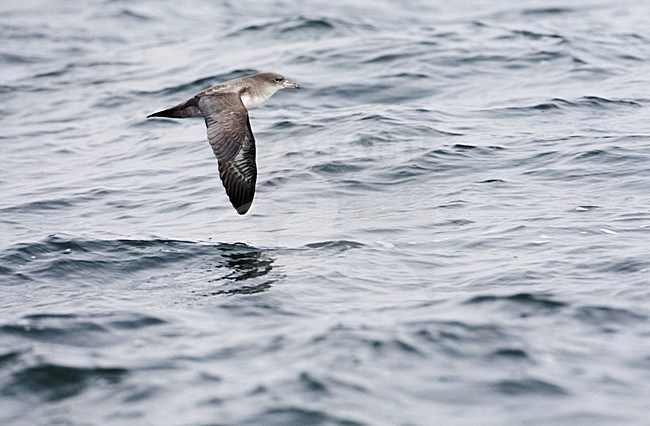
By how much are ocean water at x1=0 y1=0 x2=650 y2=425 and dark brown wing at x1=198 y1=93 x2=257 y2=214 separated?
17.8 inches

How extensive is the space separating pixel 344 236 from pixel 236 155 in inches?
46.6

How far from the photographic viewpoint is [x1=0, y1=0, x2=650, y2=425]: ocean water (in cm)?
654

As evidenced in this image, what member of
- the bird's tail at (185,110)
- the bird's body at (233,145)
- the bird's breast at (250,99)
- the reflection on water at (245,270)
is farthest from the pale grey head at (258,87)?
the reflection on water at (245,270)

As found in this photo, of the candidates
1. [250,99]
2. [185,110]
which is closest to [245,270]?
[185,110]

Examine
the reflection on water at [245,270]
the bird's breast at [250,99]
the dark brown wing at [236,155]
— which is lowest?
the reflection on water at [245,270]

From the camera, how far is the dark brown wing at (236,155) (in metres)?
9.47

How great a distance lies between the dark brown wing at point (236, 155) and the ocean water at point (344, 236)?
0.45 meters

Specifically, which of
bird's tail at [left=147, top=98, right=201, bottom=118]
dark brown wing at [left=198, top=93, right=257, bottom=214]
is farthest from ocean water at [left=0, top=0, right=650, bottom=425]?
bird's tail at [left=147, top=98, right=201, bottom=118]

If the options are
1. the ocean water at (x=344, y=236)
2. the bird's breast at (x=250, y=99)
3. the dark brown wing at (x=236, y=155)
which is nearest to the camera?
the ocean water at (x=344, y=236)

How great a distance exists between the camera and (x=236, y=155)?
948 cm

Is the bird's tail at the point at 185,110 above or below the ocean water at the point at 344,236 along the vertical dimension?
above

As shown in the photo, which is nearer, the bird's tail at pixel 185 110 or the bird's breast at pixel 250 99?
the bird's tail at pixel 185 110

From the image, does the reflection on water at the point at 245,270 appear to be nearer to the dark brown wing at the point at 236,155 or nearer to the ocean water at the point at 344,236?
the ocean water at the point at 344,236

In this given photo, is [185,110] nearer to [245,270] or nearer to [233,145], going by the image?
[233,145]
